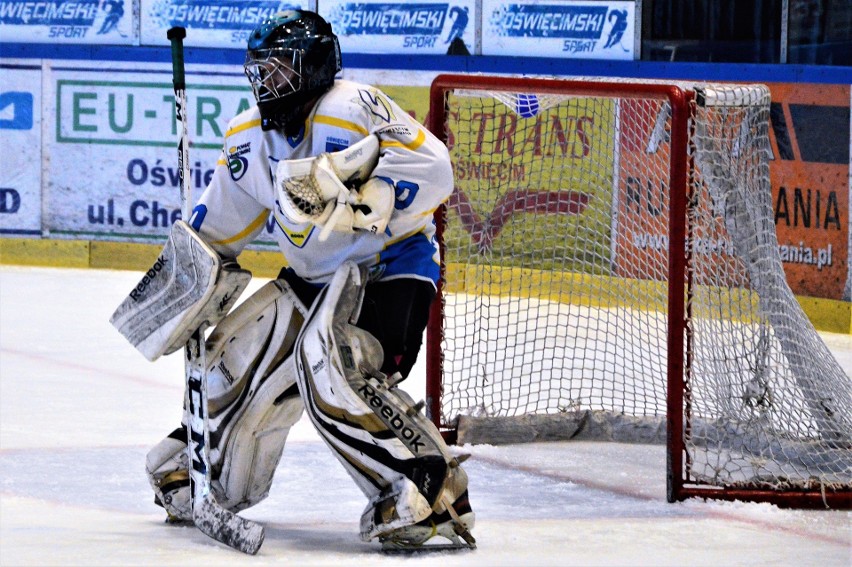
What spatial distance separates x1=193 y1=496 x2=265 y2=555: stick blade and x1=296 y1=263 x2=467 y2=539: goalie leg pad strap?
0.21 meters

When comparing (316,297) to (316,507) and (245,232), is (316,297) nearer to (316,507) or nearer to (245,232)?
(245,232)

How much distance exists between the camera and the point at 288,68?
312cm

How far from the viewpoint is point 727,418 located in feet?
12.8

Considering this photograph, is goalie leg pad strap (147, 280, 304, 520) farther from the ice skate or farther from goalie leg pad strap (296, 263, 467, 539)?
the ice skate

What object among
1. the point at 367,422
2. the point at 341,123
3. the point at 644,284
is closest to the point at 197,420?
the point at 367,422

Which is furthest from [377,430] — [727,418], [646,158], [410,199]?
[646,158]

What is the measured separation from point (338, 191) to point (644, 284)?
7.46 feet

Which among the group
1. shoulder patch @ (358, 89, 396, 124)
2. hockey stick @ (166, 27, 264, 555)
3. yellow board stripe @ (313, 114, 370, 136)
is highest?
shoulder patch @ (358, 89, 396, 124)

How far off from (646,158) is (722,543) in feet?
7.86

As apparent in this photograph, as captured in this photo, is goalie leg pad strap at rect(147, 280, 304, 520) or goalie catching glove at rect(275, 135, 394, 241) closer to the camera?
goalie catching glove at rect(275, 135, 394, 241)

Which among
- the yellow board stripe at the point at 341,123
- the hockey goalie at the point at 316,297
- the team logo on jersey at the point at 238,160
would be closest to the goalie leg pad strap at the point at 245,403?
the hockey goalie at the point at 316,297

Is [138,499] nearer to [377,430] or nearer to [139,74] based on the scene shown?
[377,430]

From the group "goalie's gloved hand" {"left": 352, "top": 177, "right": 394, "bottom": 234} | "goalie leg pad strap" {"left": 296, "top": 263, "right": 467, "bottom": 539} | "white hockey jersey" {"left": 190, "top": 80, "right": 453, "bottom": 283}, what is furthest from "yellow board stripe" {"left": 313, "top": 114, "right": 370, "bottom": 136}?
"goalie leg pad strap" {"left": 296, "top": 263, "right": 467, "bottom": 539}

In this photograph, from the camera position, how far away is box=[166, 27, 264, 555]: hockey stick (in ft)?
10.2
